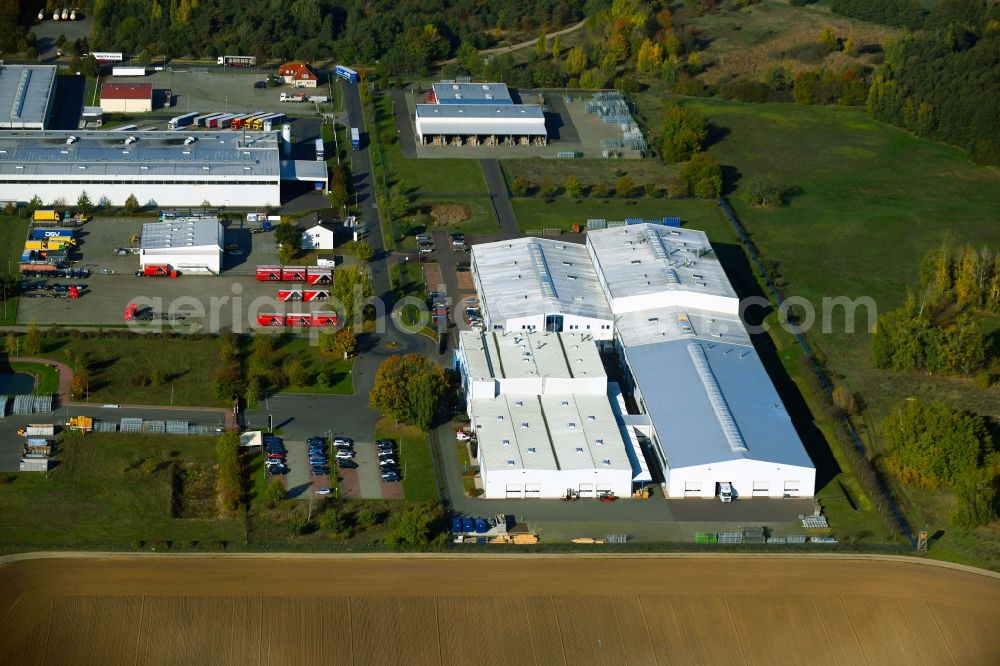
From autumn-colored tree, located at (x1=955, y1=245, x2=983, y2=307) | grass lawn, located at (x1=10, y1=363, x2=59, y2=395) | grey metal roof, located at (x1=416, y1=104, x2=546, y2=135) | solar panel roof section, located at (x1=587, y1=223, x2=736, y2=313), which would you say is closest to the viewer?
grass lawn, located at (x1=10, y1=363, x2=59, y2=395)

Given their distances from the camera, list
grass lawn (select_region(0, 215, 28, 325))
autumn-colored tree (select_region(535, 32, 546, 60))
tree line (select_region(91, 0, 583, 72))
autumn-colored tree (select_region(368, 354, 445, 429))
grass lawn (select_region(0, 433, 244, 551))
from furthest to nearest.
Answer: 1. autumn-colored tree (select_region(535, 32, 546, 60))
2. tree line (select_region(91, 0, 583, 72))
3. grass lawn (select_region(0, 215, 28, 325))
4. autumn-colored tree (select_region(368, 354, 445, 429))
5. grass lawn (select_region(0, 433, 244, 551))

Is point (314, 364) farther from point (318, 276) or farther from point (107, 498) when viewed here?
point (107, 498)

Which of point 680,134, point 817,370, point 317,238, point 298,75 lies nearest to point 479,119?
point 680,134

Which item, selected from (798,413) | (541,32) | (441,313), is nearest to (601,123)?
(541,32)

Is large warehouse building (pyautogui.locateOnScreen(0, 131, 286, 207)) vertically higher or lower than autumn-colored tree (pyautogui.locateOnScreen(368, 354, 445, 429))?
higher

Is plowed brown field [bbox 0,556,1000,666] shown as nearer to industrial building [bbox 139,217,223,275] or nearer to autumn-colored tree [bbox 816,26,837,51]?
industrial building [bbox 139,217,223,275]

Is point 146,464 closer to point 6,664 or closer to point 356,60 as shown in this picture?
point 6,664

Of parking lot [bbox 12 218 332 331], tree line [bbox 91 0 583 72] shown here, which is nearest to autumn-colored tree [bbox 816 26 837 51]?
tree line [bbox 91 0 583 72]
